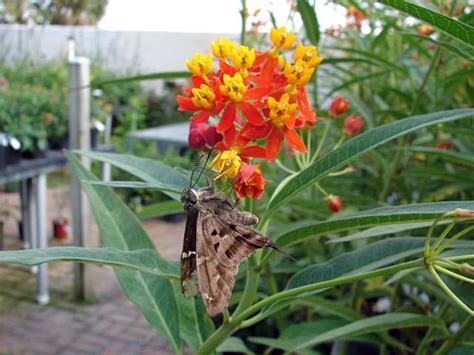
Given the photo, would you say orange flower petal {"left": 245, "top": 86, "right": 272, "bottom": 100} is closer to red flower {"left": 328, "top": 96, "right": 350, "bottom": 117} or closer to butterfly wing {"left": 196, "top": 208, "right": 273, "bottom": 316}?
butterfly wing {"left": 196, "top": 208, "right": 273, "bottom": 316}

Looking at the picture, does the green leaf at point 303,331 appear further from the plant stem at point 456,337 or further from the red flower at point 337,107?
the red flower at point 337,107

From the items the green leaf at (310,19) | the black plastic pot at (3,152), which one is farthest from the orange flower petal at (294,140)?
the black plastic pot at (3,152)

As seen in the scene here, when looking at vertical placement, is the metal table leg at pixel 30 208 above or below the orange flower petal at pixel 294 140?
below

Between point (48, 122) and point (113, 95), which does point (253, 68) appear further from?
point (113, 95)

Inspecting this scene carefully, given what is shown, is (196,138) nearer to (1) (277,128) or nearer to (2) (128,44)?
(1) (277,128)

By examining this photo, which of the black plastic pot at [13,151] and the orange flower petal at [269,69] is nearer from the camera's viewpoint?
the orange flower petal at [269,69]

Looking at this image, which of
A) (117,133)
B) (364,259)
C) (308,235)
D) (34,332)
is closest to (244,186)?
(308,235)
